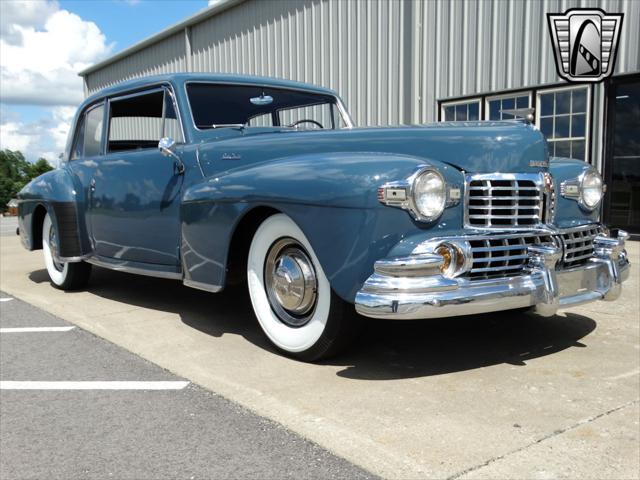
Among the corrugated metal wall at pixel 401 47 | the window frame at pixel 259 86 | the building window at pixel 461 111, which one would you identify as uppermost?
the corrugated metal wall at pixel 401 47

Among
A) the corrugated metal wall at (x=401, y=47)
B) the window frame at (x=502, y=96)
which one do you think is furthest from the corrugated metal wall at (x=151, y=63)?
the window frame at (x=502, y=96)

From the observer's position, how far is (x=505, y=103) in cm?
920

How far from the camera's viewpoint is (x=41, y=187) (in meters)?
5.19

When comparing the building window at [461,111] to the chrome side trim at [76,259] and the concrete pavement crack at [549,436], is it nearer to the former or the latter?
the chrome side trim at [76,259]

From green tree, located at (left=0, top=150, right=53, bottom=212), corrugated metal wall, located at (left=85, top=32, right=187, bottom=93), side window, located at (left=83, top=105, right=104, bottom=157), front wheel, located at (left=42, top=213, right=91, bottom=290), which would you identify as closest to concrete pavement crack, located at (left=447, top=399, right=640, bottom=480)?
side window, located at (left=83, top=105, right=104, bottom=157)

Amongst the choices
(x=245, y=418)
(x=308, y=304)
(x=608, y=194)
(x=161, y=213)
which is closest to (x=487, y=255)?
(x=308, y=304)

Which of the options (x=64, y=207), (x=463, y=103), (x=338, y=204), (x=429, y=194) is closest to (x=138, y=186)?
(x=64, y=207)

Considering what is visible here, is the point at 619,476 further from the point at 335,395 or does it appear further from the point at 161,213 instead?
the point at 161,213

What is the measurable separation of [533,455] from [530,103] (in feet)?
25.2

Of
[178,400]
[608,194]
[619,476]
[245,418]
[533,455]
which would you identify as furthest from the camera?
[608,194]

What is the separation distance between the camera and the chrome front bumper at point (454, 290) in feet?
8.43

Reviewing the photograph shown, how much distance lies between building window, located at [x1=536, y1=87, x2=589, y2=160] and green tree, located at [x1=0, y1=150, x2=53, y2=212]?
265ft

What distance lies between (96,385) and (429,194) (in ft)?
5.96

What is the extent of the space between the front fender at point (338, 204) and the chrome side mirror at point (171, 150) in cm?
62
